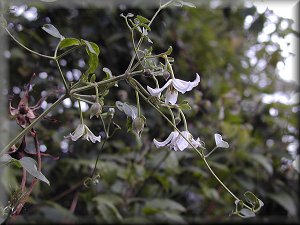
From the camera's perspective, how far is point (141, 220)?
113 centimetres

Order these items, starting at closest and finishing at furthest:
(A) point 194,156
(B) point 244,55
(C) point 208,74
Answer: (A) point 194,156 → (C) point 208,74 → (B) point 244,55

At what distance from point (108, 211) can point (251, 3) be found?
23.4 inches

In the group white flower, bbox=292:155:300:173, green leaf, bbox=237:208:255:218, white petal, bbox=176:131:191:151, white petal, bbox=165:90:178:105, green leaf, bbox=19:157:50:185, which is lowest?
white flower, bbox=292:155:300:173

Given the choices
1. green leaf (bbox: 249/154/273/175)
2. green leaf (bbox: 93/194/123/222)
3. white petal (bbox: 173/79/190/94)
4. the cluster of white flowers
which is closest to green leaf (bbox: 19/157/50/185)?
the cluster of white flowers

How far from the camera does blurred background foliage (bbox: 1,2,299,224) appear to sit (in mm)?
1112

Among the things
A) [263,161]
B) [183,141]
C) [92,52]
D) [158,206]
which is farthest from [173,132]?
[263,161]

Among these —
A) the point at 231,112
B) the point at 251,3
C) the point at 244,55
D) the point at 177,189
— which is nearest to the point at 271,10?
the point at 251,3

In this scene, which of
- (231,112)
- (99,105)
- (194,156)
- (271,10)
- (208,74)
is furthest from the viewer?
(208,74)

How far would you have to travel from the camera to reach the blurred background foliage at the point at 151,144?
111 centimetres

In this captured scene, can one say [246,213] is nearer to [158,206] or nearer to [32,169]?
[32,169]

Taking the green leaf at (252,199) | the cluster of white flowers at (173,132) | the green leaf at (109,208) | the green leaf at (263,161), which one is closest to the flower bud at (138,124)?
the cluster of white flowers at (173,132)

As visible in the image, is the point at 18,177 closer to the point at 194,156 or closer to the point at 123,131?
the point at 123,131

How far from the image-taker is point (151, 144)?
4.00ft

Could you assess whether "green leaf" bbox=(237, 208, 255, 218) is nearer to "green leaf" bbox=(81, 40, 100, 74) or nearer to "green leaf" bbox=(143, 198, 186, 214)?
"green leaf" bbox=(81, 40, 100, 74)
